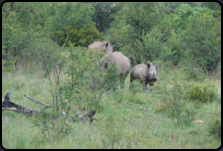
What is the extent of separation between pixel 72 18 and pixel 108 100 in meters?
13.5

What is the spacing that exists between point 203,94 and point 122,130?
16.6 ft

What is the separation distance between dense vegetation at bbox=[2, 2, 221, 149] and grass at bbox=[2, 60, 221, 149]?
18 mm

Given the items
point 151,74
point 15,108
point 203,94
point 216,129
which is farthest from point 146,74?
point 15,108

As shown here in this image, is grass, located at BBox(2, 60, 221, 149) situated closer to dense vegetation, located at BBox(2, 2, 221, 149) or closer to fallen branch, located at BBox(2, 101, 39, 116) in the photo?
dense vegetation, located at BBox(2, 2, 221, 149)

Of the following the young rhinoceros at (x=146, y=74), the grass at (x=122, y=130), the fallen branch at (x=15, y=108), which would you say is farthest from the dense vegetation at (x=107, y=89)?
the young rhinoceros at (x=146, y=74)

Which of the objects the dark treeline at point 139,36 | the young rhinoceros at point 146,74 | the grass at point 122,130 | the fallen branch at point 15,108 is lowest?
the grass at point 122,130

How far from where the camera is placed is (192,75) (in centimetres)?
1323

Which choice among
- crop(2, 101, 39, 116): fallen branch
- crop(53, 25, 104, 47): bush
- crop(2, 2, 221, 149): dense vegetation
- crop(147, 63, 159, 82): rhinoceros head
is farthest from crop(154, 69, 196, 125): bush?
crop(53, 25, 104, 47): bush

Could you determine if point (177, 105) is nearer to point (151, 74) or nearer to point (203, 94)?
point (203, 94)

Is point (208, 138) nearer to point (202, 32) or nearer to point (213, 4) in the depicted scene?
point (202, 32)

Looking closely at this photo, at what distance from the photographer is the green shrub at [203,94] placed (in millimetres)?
8356

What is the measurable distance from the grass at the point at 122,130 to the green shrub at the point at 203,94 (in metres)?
0.25

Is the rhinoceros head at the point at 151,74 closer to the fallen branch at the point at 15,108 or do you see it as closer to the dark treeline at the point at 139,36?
the dark treeline at the point at 139,36

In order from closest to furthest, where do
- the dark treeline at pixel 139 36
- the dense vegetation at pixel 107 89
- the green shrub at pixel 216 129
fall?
the dense vegetation at pixel 107 89 < the green shrub at pixel 216 129 < the dark treeline at pixel 139 36
